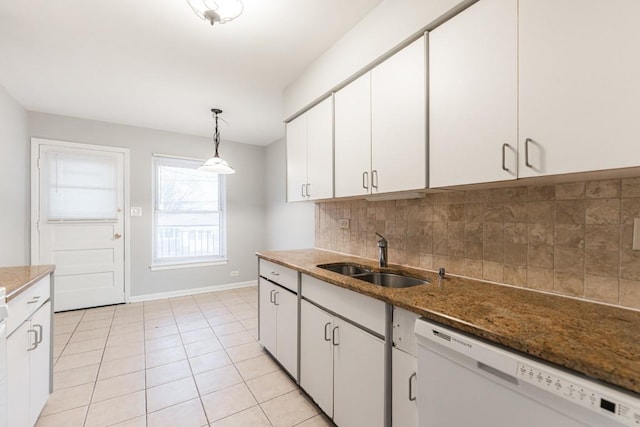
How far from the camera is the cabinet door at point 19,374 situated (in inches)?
50.3

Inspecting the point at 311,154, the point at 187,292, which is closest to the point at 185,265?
the point at 187,292

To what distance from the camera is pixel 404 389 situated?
1.18 metres

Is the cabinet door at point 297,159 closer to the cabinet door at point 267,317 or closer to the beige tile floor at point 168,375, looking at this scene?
the cabinet door at point 267,317

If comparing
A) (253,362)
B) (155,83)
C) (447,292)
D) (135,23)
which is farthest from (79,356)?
(447,292)

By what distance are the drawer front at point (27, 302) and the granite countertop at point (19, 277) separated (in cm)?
4

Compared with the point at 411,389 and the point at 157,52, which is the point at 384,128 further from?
the point at 157,52

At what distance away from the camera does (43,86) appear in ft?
8.93

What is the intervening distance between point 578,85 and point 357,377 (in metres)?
1.51

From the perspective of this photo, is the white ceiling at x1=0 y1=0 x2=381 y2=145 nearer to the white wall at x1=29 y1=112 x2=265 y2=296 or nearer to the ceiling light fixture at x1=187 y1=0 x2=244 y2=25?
the ceiling light fixture at x1=187 y1=0 x2=244 y2=25

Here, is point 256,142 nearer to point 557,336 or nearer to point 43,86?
point 43,86

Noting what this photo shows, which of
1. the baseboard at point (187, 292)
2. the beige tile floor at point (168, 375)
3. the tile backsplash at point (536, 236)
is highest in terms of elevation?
the tile backsplash at point (536, 236)

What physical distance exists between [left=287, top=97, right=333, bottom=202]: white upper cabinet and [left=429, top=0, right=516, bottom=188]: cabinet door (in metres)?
0.93

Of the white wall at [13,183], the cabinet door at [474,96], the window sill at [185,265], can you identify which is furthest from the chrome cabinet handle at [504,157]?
the window sill at [185,265]

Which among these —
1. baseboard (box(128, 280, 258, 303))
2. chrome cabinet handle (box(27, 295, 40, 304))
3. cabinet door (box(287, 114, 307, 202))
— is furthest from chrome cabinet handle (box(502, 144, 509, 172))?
baseboard (box(128, 280, 258, 303))
